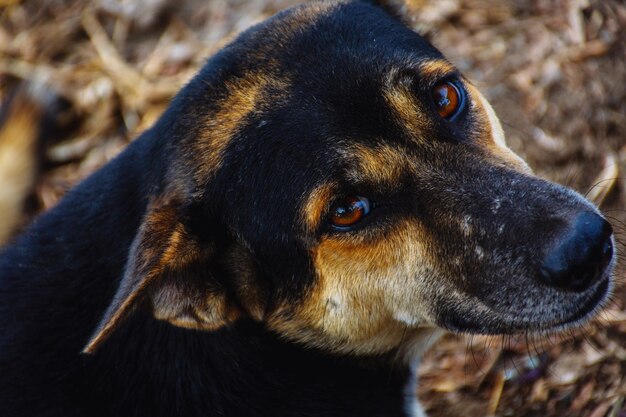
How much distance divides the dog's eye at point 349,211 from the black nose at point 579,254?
89cm

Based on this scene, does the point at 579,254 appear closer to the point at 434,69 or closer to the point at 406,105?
the point at 406,105

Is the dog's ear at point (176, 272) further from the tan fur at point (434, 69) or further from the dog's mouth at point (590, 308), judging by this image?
the dog's mouth at point (590, 308)

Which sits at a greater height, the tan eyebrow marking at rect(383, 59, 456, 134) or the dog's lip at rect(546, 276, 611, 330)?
the tan eyebrow marking at rect(383, 59, 456, 134)

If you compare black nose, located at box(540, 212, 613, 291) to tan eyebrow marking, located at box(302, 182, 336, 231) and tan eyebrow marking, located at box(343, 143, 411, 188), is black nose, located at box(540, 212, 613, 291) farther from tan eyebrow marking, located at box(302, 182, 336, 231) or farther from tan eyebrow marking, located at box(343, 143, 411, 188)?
tan eyebrow marking, located at box(302, 182, 336, 231)

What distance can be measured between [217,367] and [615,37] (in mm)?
4718

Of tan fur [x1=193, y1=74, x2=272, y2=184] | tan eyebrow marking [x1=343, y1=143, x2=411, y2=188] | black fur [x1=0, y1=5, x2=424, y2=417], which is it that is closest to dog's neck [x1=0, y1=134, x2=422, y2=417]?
black fur [x1=0, y1=5, x2=424, y2=417]

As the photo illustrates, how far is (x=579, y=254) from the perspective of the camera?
3615 millimetres

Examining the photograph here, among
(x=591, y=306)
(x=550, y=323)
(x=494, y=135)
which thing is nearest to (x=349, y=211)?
(x=494, y=135)

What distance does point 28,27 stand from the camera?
27.1 feet

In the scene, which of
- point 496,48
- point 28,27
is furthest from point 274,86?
point 28,27

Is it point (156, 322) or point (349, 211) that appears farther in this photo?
point (156, 322)

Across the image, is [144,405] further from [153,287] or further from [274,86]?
[274,86]

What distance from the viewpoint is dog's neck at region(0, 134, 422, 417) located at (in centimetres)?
415

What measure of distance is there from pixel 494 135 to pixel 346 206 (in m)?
0.99
